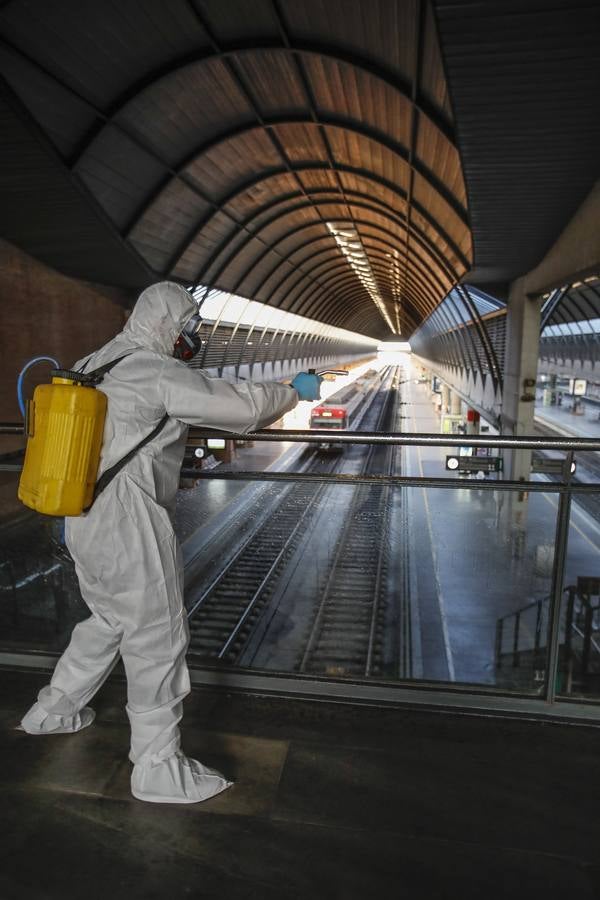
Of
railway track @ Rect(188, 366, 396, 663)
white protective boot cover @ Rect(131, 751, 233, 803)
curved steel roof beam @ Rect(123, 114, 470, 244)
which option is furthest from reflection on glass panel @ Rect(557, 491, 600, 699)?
curved steel roof beam @ Rect(123, 114, 470, 244)

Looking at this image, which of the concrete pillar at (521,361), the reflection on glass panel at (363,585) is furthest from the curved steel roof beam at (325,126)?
the reflection on glass panel at (363,585)

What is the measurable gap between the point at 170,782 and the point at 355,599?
9.04 m

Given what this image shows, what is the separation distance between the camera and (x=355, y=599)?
1126 cm

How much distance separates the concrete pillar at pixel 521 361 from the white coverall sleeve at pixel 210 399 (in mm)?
12195

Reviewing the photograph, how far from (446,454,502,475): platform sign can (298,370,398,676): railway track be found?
7.38 ft

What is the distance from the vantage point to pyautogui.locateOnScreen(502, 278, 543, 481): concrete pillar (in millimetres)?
14242

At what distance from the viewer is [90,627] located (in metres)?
2.72

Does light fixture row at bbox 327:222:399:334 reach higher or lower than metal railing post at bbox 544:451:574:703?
higher

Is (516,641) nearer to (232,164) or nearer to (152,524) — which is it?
(152,524)

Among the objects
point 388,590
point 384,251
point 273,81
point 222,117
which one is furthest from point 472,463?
point 384,251

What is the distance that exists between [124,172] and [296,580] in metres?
9.35

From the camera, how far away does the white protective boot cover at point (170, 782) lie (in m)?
2.46

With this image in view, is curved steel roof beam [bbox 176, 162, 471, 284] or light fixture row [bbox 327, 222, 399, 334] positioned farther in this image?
light fixture row [bbox 327, 222, 399, 334]

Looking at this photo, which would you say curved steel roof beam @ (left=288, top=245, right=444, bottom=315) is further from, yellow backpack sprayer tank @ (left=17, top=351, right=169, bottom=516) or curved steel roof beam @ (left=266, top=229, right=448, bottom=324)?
yellow backpack sprayer tank @ (left=17, top=351, right=169, bottom=516)
